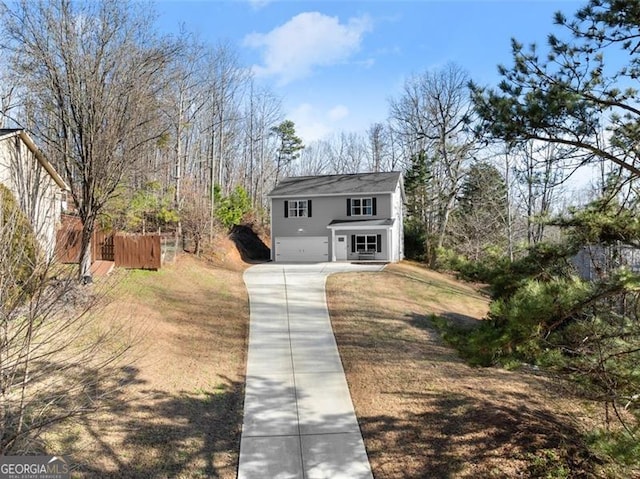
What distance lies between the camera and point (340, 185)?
91.1 feet

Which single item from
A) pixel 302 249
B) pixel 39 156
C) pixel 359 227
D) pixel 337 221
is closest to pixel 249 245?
pixel 302 249

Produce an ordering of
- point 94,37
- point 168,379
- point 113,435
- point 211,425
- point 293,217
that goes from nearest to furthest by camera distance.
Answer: point 113,435 < point 211,425 < point 168,379 < point 94,37 < point 293,217

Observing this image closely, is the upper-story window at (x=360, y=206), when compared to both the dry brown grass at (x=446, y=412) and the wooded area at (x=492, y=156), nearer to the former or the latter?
the wooded area at (x=492, y=156)

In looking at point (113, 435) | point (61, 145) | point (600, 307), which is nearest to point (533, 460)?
point (600, 307)

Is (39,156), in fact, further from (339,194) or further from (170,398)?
(339,194)

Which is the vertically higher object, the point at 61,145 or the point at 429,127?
the point at 429,127

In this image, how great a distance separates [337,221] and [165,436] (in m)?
20.8

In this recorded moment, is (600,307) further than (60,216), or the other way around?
(60,216)

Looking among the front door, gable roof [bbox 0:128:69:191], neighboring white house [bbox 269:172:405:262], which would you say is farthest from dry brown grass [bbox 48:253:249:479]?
neighboring white house [bbox 269:172:405:262]

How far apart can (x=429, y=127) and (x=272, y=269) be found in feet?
61.2

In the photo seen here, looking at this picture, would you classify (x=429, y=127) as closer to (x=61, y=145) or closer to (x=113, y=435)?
(x=61, y=145)

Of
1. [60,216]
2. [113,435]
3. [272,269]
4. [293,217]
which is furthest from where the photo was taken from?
[293,217]

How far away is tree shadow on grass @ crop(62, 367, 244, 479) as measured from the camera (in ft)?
18.1

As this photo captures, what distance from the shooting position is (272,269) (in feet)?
70.3
